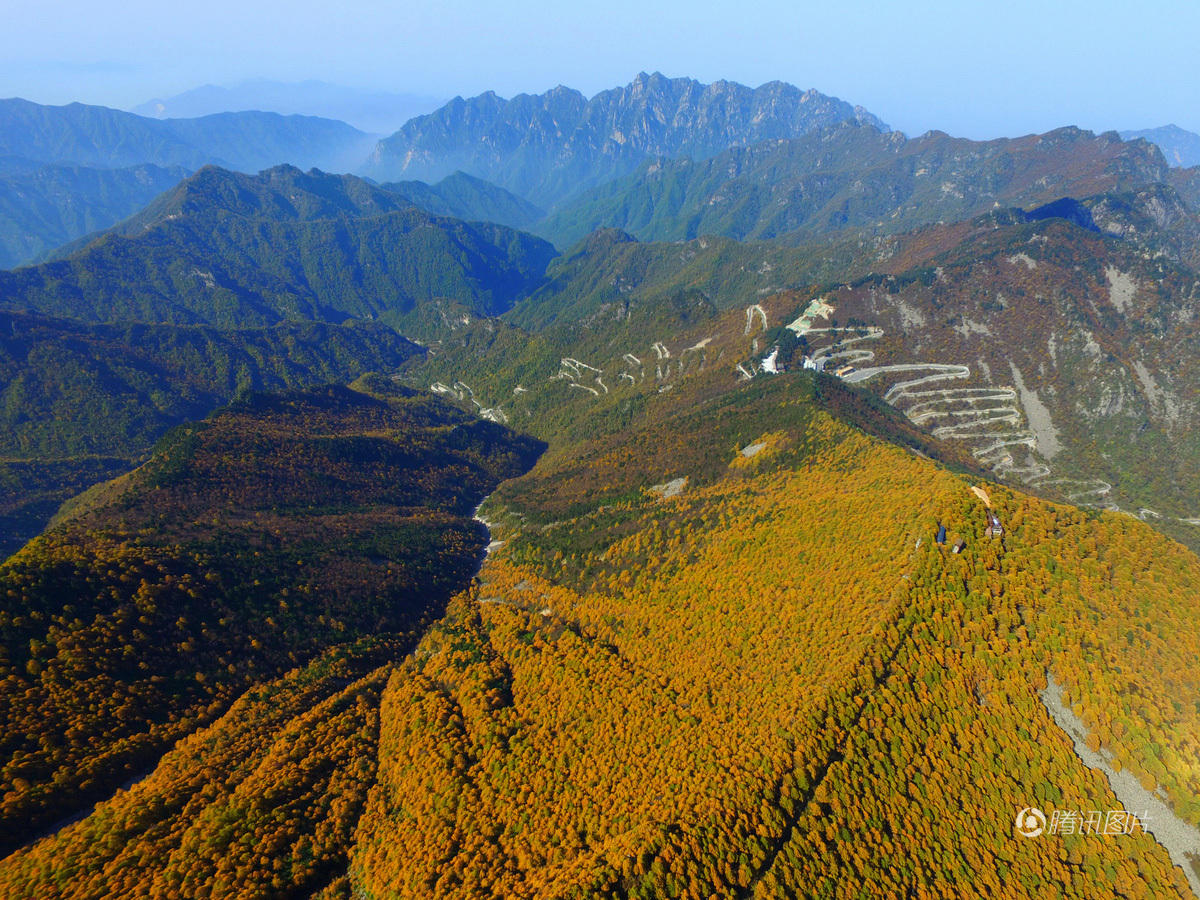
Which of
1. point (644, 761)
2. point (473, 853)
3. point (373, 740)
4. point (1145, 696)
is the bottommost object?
point (373, 740)

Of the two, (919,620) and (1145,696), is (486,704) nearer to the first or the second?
(919,620)

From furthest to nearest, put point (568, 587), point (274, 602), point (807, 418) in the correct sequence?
point (807, 418) → point (568, 587) → point (274, 602)

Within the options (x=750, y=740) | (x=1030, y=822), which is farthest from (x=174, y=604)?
(x=1030, y=822)

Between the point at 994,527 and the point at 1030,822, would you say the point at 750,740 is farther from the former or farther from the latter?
the point at 994,527

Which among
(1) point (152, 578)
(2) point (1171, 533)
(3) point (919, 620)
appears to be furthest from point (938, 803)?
(2) point (1171, 533)

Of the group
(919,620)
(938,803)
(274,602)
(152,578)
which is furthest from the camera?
(274,602)

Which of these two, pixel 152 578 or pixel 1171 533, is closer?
pixel 152 578

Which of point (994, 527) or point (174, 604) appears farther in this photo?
point (174, 604)

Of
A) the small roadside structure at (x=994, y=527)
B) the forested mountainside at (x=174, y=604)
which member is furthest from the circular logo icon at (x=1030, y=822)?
the forested mountainside at (x=174, y=604)
